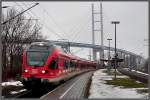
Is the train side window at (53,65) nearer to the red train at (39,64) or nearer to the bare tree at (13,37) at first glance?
the red train at (39,64)

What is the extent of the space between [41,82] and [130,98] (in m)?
7.96

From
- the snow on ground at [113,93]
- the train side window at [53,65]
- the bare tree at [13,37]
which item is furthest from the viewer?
the bare tree at [13,37]

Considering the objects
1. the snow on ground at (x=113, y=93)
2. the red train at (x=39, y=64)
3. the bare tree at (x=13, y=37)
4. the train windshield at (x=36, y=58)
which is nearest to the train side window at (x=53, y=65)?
the red train at (x=39, y=64)

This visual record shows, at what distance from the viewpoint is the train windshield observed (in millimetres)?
27812

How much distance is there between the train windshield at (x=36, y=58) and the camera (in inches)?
1095

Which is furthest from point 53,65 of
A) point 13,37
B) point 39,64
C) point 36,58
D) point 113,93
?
point 13,37

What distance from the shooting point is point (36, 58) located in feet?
91.8

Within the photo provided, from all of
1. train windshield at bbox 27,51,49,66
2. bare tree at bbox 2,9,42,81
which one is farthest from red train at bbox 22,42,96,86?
bare tree at bbox 2,9,42,81

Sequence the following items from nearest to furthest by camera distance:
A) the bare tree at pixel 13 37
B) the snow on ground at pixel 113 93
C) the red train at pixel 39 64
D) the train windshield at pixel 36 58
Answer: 1. the snow on ground at pixel 113 93
2. the red train at pixel 39 64
3. the train windshield at pixel 36 58
4. the bare tree at pixel 13 37

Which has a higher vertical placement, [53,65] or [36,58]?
[36,58]

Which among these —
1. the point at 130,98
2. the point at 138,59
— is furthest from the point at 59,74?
the point at 138,59

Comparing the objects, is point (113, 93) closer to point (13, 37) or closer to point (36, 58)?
point (36, 58)

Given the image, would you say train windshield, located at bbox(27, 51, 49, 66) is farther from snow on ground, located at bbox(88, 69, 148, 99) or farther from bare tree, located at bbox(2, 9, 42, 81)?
bare tree, located at bbox(2, 9, 42, 81)

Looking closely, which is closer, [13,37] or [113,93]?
[113,93]
